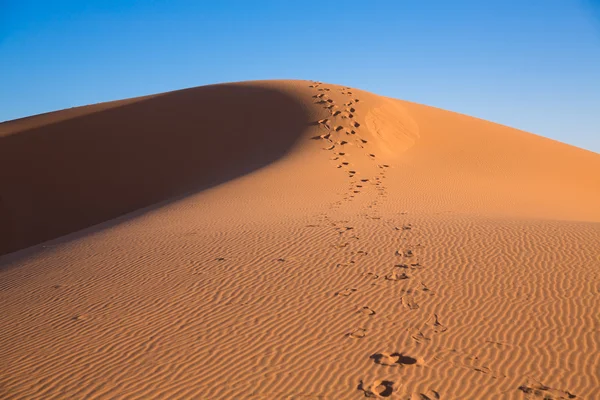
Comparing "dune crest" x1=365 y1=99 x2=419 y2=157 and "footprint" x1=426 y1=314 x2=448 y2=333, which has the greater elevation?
"dune crest" x1=365 y1=99 x2=419 y2=157

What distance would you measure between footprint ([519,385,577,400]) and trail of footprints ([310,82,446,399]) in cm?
96

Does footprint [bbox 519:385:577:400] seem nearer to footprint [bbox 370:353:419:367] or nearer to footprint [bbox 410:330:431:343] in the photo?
footprint [bbox 370:353:419:367]

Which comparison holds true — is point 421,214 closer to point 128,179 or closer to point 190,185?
point 190,185

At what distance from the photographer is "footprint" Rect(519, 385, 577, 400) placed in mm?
5062

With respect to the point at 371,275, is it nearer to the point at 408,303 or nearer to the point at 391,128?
the point at 408,303

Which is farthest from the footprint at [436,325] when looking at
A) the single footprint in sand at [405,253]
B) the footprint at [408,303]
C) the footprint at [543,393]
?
the single footprint in sand at [405,253]

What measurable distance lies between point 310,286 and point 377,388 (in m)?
3.08

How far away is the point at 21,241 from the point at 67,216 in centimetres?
207

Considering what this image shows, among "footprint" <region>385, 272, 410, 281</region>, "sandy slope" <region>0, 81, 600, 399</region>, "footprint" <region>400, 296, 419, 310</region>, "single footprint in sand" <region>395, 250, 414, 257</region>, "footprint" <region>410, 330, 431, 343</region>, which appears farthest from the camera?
"single footprint in sand" <region>395, 250, 414, 257</region>

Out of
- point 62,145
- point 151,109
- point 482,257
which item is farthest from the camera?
point 151,109

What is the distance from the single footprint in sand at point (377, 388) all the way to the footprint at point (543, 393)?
141 cm

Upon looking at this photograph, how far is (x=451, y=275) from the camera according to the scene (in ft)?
27.9


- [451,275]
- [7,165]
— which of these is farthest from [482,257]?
[7,165]

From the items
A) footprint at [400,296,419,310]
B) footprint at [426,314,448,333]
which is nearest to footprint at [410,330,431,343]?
footprint at [426,314,448,333]
